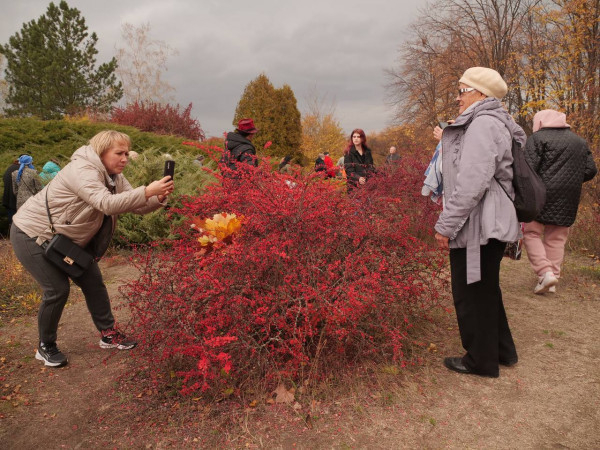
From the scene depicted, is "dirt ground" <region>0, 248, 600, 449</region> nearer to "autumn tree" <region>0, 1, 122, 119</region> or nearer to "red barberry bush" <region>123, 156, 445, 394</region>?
"red barberry bush" <region>123, 156, 445, 394</region>

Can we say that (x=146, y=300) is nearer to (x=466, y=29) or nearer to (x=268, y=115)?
A: (x=268, y=115)

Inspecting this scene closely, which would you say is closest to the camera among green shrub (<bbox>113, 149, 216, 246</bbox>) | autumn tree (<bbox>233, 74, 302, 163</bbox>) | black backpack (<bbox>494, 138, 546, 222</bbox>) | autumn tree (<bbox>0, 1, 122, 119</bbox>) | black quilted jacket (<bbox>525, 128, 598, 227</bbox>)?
black backpack (<bbox>494, 138, 546, 222</bbox>)

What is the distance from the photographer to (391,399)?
8.70ft

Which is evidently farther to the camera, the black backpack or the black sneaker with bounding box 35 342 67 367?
the black sneaker with bounding box 35 342 67 367

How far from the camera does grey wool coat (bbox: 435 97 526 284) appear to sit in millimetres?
2605

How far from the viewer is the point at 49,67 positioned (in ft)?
68.3

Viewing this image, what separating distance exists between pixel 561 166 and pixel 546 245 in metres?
0.88

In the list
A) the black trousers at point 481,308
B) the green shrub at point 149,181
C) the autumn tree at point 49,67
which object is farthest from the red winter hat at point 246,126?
the autumn tree at point 49,67

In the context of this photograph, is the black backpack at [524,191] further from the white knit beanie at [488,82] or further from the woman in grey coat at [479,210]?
the white knit beanie at [488,82]

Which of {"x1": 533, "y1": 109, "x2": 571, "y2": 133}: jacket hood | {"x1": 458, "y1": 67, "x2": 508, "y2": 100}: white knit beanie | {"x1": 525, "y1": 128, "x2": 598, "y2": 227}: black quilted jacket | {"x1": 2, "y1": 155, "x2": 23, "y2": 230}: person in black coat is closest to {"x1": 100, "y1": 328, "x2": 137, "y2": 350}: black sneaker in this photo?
{"x1": 458, "y1": 67, "x2": 508, "y2": 100}: white knit beanie

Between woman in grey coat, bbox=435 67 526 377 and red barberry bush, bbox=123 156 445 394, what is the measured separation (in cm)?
39

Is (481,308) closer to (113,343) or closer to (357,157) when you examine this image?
(113,343)

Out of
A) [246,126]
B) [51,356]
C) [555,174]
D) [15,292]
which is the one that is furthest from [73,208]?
[555,174]

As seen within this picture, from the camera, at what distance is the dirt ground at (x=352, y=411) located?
2.35m
